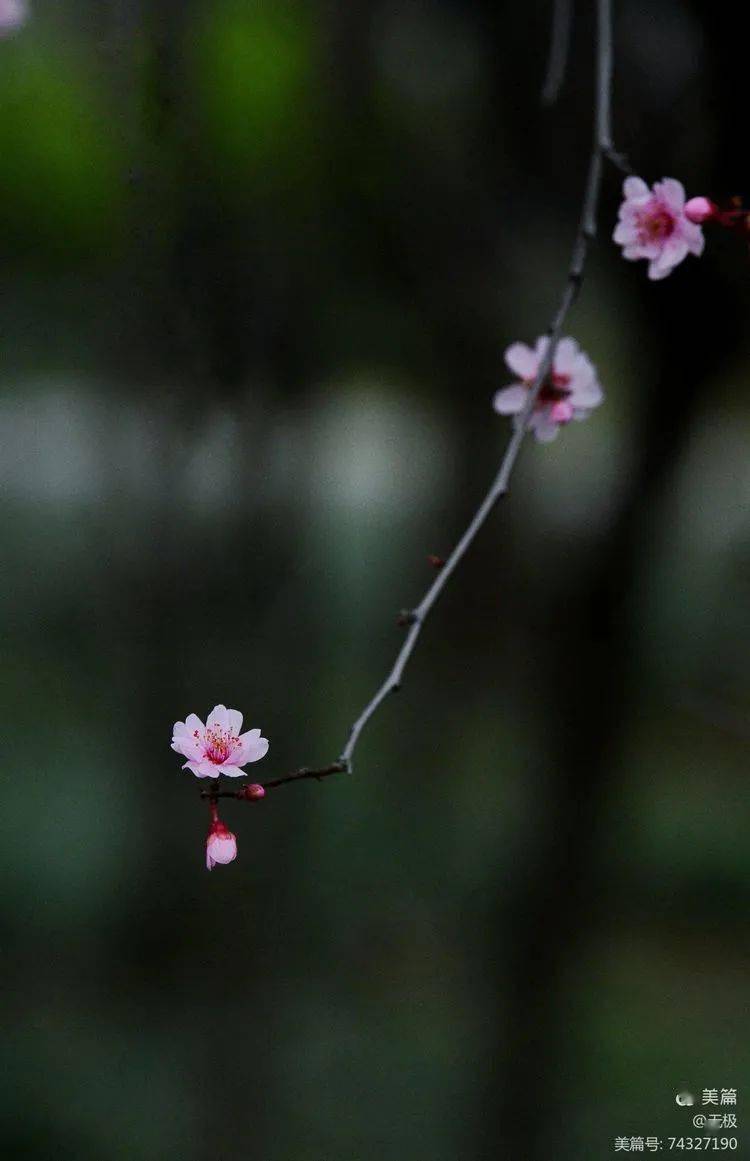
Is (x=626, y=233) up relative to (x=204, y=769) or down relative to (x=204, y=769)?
up

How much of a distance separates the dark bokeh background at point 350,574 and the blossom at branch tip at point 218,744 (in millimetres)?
972

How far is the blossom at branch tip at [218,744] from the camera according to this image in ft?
1.73

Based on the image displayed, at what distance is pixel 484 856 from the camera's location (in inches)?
74.7

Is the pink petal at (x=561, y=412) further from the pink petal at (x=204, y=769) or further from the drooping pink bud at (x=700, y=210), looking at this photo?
the pink petal at (x=204, y=769)

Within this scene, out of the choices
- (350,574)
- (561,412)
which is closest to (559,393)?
(561,412)

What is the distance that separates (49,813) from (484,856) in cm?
84

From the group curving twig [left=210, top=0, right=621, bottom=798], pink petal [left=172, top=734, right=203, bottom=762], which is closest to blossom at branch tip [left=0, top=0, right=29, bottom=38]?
curving twig [left=210, top=0, right=621, bottom=798]

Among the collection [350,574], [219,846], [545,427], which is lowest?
[219,846]

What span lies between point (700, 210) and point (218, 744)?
0.42 metres

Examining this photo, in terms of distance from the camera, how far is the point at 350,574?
6.22ft

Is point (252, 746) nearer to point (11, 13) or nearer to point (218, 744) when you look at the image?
point (218, 744)

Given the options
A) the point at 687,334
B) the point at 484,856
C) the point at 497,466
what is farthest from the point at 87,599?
the point at 687,334

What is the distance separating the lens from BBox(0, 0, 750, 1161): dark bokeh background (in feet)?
4.54

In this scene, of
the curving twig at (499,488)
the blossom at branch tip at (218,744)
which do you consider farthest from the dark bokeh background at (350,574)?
the blossom at branch tip at (218,744)
